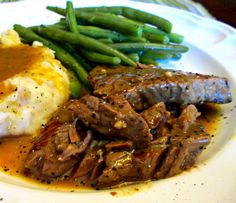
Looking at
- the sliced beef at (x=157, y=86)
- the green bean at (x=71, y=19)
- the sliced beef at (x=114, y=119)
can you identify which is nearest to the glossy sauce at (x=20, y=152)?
the sliced beef at (x=157, y=86)

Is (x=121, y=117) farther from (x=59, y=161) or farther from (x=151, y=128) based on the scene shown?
(x=59, y=161)

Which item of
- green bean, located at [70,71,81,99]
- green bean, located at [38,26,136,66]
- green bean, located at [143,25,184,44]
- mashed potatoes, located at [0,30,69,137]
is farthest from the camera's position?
green bean, located at [143,25,184,44]

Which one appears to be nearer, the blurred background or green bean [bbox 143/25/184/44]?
green bean [bbox 143/25/184/44]

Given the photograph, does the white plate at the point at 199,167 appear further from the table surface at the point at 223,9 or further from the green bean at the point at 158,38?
the table surface at the point at 223,9

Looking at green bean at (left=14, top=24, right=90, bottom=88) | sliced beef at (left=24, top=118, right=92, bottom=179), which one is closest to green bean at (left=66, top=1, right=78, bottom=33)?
green bean at (left=14, top=24, right=90, bottom=88)

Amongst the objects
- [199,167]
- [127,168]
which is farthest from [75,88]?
[199,167]

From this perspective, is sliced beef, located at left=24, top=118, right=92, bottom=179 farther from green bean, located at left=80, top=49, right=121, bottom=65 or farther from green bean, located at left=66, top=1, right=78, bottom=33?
green bean, located at left=66, top=1, right=78, bottom=33
